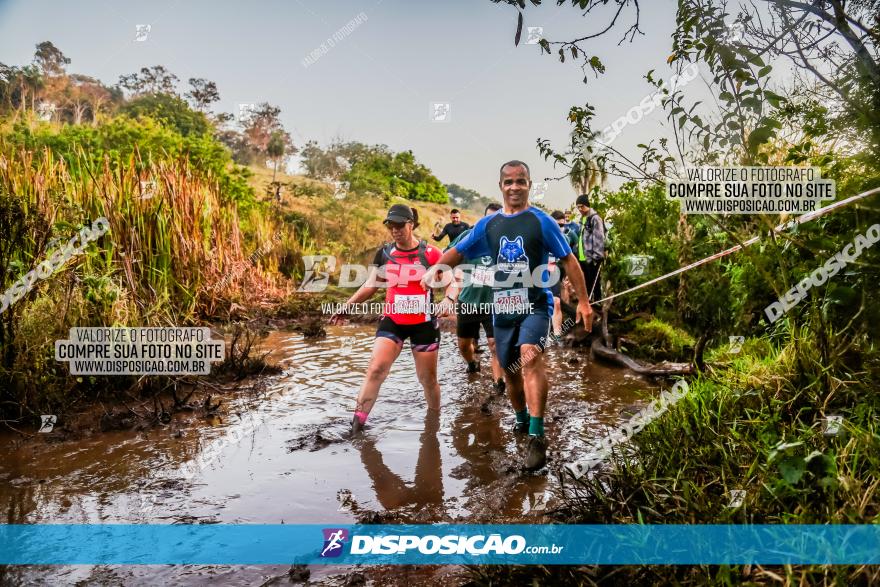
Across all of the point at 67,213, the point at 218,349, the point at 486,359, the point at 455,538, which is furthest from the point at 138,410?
the point at 486,359

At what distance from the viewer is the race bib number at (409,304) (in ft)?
17.2

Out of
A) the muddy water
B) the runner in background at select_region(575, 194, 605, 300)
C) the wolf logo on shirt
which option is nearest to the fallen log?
the muddy water

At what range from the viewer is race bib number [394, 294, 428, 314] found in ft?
17.2

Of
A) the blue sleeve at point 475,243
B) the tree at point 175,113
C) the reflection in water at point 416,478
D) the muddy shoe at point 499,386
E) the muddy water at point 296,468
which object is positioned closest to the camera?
the muddy water at point 296,468

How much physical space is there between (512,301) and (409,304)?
113cm

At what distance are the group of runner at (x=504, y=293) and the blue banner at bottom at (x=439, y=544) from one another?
49.4 inches

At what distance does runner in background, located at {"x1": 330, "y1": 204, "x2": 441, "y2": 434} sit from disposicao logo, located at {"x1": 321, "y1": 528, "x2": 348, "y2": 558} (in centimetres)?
176

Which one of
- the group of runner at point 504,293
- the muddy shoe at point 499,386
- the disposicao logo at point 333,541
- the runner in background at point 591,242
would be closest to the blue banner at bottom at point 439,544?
the disposicao logo at point 333,541

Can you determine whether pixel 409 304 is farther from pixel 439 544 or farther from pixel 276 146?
pixel 276 146

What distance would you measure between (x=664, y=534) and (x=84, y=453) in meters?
4.46

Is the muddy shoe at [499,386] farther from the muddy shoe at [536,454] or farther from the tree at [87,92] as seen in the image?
the tree at [87,92]

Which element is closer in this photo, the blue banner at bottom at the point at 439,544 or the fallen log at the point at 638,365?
the blue banner at bottom at the point at 439,544

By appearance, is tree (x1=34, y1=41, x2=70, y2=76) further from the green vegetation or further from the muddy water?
the muddy water

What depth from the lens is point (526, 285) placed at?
439 cm
